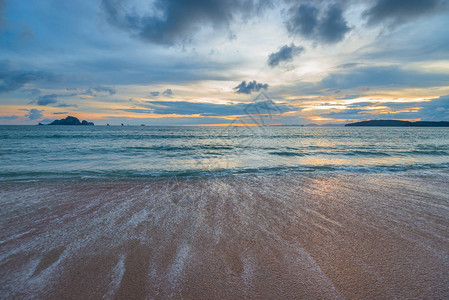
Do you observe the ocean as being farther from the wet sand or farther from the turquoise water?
the turquoise water

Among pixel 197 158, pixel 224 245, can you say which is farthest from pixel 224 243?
pixel 197 158

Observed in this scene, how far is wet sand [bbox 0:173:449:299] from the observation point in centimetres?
239

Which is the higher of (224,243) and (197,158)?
(224,243)

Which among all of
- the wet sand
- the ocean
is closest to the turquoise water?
the ocean

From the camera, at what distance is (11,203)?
5.38 m

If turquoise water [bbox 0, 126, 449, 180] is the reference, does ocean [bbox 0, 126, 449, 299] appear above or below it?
above

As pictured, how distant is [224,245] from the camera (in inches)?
132

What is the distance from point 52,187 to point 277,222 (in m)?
7.84

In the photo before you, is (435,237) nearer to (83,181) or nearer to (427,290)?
(427,290)

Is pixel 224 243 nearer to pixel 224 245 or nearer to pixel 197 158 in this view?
pixel 224 245

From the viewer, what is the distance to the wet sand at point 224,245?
2387 millimetres

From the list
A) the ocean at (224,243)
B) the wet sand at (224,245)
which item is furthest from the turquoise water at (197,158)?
the wet sand at (224,245)

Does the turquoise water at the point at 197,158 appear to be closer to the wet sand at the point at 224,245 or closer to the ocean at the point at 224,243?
the ocean at the point at 224,243

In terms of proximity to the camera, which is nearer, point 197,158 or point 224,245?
point 224,245
